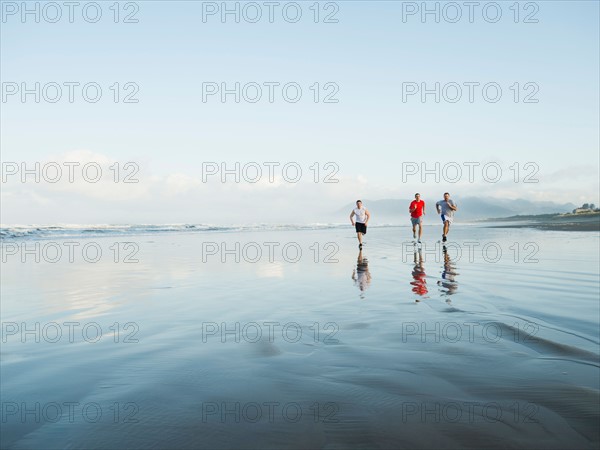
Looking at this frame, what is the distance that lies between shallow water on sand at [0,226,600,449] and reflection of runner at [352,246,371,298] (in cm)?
44

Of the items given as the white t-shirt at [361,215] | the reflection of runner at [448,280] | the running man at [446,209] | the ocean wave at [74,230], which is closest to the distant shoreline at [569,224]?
the running man at [446,209]

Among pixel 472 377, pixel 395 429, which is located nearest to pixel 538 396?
pixel 472 377

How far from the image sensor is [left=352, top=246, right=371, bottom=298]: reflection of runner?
321 inches

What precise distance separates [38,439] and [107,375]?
1075 millimetres

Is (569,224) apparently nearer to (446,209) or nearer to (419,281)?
(446,209)

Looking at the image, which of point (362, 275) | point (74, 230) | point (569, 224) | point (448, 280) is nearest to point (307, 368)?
point (448, 280)

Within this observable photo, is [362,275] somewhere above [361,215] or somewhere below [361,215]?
below

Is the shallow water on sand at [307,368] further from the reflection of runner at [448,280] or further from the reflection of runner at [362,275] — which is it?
the reflection of runner at [362,275]

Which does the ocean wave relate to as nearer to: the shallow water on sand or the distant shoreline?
the shallow water on sand

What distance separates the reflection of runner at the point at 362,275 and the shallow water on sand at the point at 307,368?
44 centimetres

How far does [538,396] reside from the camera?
2756mm

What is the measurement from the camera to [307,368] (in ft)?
11.5

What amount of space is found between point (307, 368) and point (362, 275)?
6.27 m

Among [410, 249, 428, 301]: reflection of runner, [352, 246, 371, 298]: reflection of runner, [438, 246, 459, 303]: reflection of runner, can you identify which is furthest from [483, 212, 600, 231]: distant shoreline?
[352, 246, 371, 298]: reflection of runner
